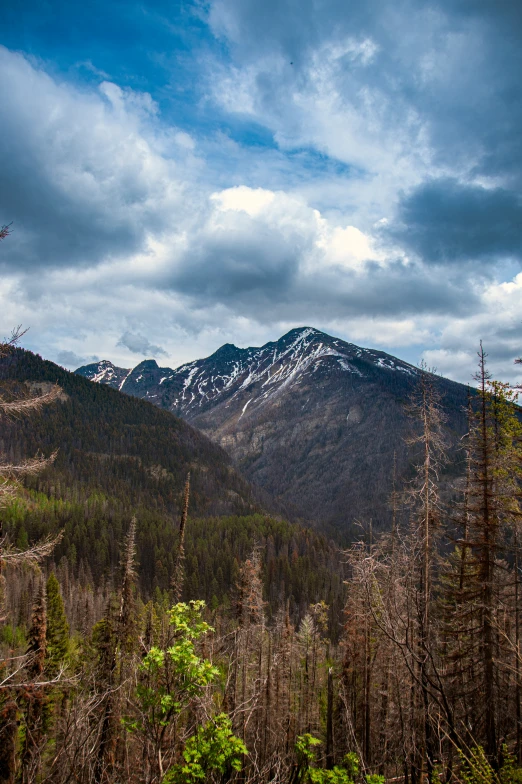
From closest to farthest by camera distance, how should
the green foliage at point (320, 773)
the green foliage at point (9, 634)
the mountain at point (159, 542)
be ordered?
the green foliage at point (320, 773) → the green foliage at point (9, 634) → the mountain at point (159, 542)

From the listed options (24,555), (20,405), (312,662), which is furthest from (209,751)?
(312,662)

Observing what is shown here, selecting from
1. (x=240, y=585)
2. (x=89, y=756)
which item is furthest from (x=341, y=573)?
(x=89, y=756)

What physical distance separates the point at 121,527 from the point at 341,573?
196ft

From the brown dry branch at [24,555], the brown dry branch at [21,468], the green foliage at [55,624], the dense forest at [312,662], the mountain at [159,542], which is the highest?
the brown dry branch at [21,468]

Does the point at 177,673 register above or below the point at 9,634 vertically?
above

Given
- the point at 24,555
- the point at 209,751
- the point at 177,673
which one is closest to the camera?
the point at 209,751

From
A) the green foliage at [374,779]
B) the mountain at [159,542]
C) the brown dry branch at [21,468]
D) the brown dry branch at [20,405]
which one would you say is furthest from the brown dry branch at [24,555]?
the mountain at [159,542]

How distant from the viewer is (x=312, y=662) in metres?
39.3

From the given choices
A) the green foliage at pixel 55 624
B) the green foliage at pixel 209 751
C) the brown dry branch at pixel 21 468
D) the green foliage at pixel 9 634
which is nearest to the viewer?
the green foliage at pixel 209 751

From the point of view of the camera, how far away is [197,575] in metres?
93.4

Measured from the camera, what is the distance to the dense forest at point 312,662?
733cm

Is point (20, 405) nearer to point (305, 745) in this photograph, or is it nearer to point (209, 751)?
point (209, 751)

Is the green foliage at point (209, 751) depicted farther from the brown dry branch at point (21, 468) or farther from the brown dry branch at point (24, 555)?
the brown dry branch at point (21, 468)

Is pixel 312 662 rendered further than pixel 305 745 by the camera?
Yes
